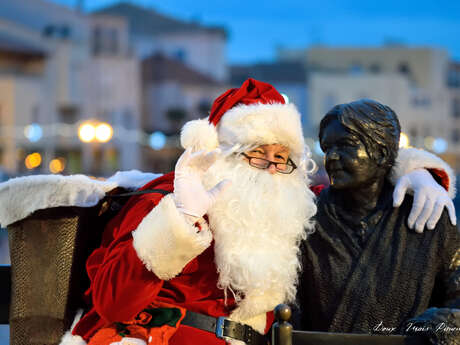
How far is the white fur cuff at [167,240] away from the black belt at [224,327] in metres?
0.28

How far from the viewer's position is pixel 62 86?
1389 inches

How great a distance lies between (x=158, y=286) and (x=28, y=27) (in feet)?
116

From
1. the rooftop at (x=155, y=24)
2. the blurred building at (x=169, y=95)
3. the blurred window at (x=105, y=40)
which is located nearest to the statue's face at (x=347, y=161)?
the blurred building at (x=169, y=95)

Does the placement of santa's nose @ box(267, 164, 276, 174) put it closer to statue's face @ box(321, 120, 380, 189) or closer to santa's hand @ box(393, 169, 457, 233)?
statue's face @ box(321, 120, 380, 189)

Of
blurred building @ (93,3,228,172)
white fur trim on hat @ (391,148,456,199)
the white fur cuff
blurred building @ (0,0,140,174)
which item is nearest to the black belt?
the white fur cuff

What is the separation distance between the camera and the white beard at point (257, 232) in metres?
2.85

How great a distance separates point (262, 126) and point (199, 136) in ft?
0.92

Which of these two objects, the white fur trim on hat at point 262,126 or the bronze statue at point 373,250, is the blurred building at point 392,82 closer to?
the white fur trim on hat at point 262,126

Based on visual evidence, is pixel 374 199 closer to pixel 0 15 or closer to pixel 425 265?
pixel 425 265

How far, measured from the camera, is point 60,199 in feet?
9.89

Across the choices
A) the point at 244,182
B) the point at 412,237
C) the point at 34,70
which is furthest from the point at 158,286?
the point at 34,70

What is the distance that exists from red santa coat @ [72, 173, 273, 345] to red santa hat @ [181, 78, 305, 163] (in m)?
0.24

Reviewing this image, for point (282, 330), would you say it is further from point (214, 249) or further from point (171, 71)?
point (171, 71)

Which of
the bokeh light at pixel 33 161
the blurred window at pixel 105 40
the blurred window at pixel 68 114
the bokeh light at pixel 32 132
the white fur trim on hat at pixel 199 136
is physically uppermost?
the blurred window at pixel 105 40
